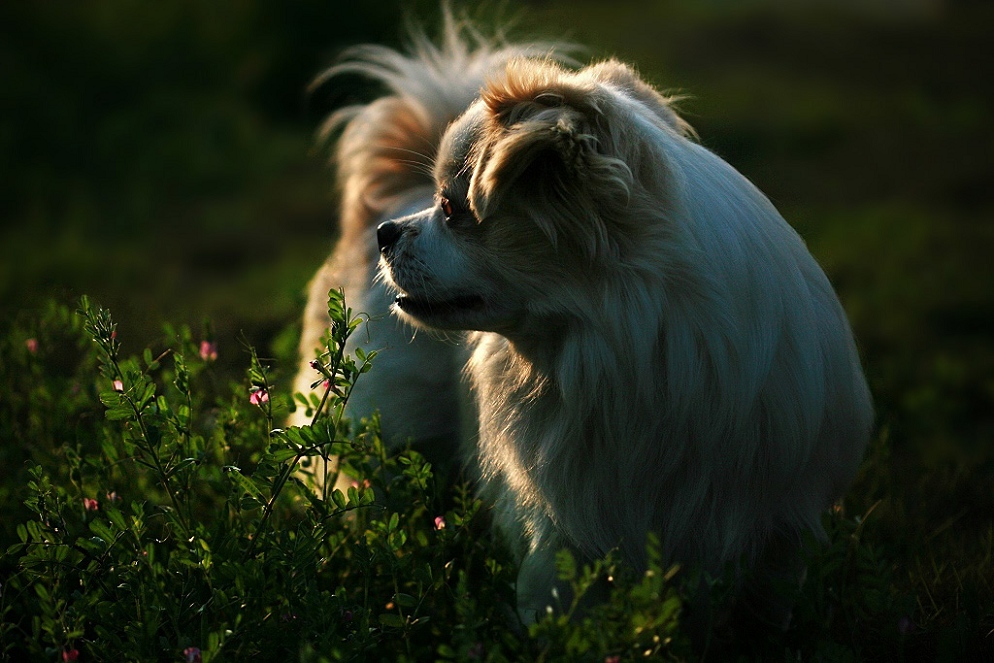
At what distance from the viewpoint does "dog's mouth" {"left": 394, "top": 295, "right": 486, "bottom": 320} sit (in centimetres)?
248

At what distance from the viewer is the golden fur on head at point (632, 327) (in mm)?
2303

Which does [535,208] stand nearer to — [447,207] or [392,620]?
[447,207]

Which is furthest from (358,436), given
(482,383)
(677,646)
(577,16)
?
(577,16)

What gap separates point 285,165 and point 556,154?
8.30 meters

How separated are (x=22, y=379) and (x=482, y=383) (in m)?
1.65

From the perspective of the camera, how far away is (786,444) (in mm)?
2404

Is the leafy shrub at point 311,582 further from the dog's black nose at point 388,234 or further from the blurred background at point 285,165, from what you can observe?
the blurred background at point 285,165

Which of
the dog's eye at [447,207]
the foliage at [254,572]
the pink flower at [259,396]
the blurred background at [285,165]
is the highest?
the blurred background at [285,165]

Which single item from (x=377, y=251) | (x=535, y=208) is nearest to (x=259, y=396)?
(x=535, y=208)

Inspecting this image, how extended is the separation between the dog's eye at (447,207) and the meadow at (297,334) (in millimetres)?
580

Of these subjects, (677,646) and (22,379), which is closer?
(677,646)

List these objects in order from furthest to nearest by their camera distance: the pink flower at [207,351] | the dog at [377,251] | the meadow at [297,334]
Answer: the dog at [377,251]
the pink flower at [207,351]
the meadow at [297,334]

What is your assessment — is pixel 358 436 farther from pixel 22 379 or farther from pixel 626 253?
pixel 22 379

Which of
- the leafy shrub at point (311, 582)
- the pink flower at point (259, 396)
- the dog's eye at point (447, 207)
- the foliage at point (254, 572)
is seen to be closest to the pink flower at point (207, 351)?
the leafy shrub at point (311, 582)
